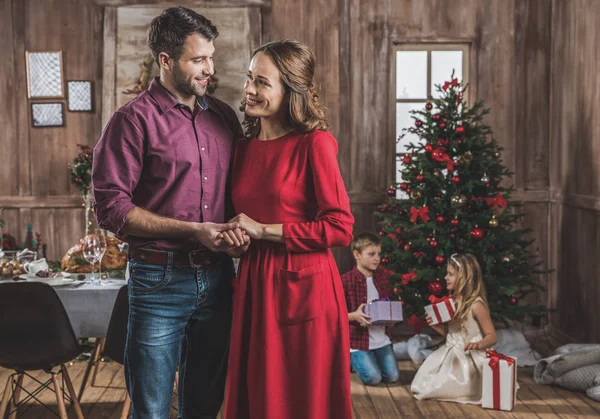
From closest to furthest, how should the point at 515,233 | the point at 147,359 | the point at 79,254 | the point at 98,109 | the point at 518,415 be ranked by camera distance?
the point at 147,359 → the point at 518,415 → the point at 79,254 → the point at 515,233 → the point at 98,109

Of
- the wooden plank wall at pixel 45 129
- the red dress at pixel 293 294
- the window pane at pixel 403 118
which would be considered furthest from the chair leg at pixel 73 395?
the window pane at pixel 403 118

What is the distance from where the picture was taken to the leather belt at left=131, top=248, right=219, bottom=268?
217cm

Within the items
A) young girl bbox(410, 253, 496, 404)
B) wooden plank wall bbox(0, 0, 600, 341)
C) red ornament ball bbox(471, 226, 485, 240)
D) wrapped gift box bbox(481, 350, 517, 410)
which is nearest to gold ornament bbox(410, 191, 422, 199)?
red ornament ball bbox(471, 226, 485, 240)

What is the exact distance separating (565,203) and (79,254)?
12.7 ft

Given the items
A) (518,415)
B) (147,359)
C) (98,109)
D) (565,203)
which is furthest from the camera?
(98,109)

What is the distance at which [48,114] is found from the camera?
20.0ft

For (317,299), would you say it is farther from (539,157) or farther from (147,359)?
(539,157)

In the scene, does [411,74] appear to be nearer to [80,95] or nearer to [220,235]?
[80,95]

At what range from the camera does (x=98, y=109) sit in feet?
20.0

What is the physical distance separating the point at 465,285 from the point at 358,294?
0.75 meters

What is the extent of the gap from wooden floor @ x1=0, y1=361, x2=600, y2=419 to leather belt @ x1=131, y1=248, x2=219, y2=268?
2031 millimetres

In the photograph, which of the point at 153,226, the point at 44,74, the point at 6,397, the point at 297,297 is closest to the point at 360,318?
the point at 6,397

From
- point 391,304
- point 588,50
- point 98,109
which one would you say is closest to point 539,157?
point 588,50

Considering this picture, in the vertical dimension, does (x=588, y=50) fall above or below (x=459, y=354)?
above
